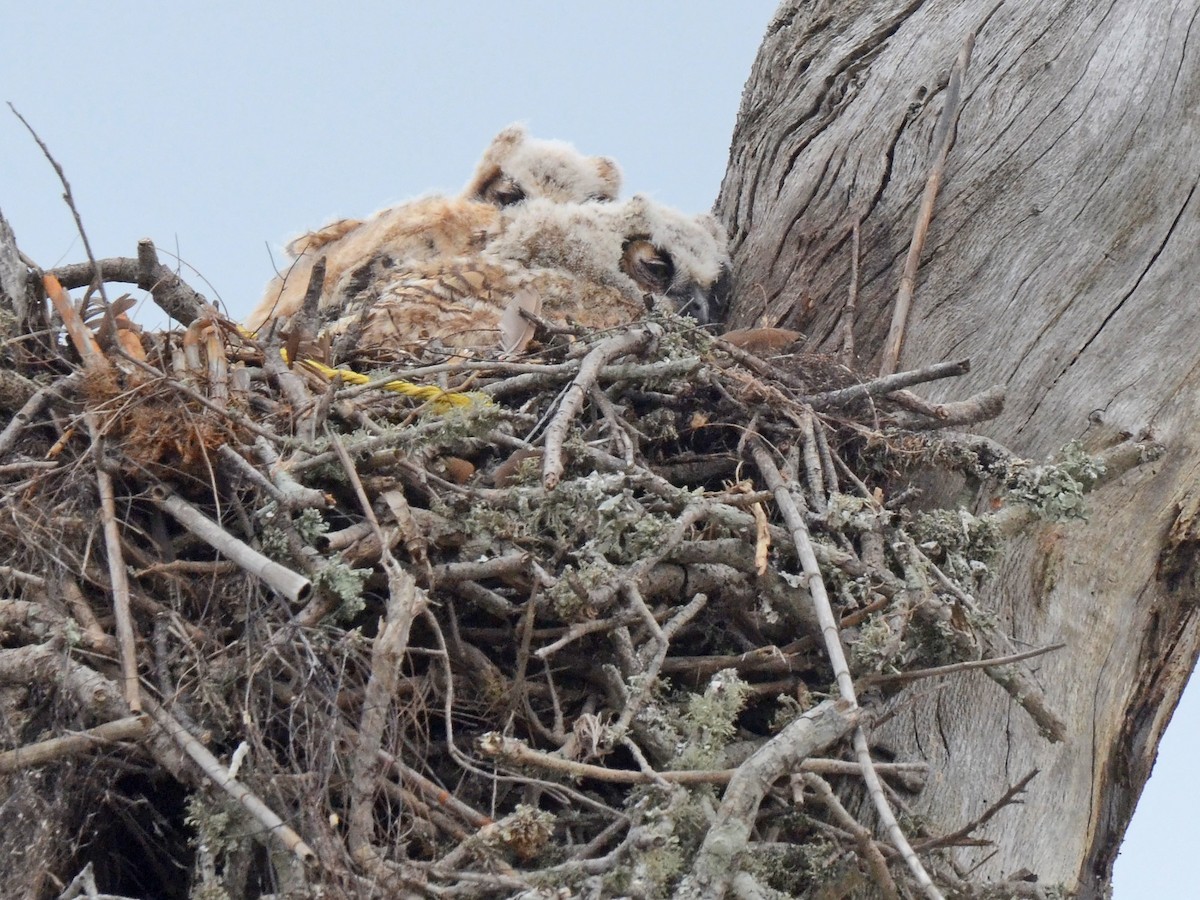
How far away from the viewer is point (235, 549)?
1.98 meters

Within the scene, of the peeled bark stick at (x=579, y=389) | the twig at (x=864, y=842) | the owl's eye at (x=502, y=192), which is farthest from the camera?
the owl's eye at (x=502, y=192)

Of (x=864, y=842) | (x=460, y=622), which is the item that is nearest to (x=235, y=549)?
(x=460, y=622)

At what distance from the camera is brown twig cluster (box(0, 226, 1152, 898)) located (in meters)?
1.91

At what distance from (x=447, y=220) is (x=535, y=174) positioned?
0.40 meters

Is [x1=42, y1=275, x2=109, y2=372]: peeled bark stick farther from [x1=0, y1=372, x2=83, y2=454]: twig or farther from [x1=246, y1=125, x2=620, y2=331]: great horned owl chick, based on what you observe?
[x1=246, y1=125, x2=620, y2=331]: great horned owl chick

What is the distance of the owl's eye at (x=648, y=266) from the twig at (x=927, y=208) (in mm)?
732

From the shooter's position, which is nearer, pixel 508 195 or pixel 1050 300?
pixel 1050 300

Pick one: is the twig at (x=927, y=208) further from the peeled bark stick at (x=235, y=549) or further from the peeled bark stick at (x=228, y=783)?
the peeled bark stick at (x=228, y=783)

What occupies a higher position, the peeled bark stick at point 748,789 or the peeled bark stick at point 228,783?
the peeled bark stick at point 748,789

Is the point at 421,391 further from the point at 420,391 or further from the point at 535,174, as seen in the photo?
the point at 535,174

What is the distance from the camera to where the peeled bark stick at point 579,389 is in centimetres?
220

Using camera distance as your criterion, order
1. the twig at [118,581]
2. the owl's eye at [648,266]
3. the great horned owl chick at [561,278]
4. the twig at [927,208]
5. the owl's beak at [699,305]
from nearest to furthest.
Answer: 1. the twig at [118,581]
2. the twig at [927,208]
3. the great horned owl chick at [561,278]
4. the owl's beak at [699,305]
5. the owl's eye at [648,266]

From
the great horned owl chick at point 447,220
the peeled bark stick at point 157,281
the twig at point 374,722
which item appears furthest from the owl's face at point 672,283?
the twig at point 374,722

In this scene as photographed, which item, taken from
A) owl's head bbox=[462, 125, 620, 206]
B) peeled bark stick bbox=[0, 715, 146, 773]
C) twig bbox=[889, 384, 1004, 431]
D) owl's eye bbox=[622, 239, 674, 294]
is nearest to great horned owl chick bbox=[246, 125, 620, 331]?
owl's head bbox=[462, 125, 620, 206]
